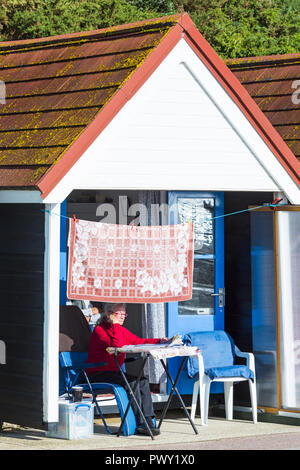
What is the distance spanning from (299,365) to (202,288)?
139 cm

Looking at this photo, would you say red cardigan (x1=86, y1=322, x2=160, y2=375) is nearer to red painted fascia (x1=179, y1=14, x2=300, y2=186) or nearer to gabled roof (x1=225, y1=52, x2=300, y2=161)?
red painted fascia (x1=179, y1=14, x2=300, y2=186)

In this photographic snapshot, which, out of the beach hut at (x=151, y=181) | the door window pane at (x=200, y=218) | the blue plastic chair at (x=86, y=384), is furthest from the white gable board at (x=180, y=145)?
the blue plastic chair at (x=86, y=384)

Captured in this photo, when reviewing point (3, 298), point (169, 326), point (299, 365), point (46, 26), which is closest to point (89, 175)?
point (3, 298)

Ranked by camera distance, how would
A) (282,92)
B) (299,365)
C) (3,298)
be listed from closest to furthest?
(3,298) → (299,365) → (282,92)

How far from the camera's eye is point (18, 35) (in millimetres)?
26047

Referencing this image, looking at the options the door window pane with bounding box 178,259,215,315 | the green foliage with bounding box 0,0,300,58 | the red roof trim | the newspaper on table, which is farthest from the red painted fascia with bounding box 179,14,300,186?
the green foliage with bounding box 0,0,300,58

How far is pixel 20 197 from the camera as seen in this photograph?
369 inches

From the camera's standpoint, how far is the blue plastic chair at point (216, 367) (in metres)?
10.6

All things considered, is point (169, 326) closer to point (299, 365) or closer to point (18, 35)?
point (299, 365)

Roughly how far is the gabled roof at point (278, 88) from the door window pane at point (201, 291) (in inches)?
63.1

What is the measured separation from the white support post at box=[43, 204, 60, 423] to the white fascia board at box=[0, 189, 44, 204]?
0.16 meters

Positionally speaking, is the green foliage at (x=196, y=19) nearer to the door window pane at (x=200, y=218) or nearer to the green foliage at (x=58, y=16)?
the green foliage at (x=58, y=16)

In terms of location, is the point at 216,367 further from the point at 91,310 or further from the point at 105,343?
the point at 91,310

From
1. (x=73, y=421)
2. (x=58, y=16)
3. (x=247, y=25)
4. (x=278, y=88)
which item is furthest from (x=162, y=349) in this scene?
(x=247, y=25)
